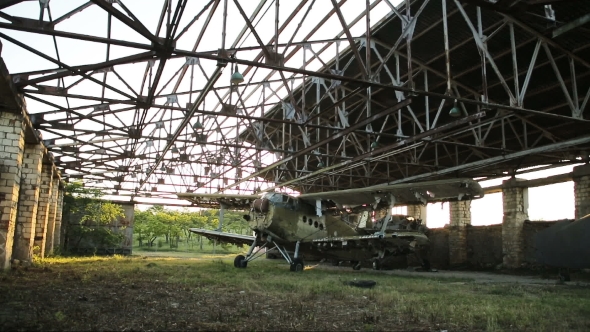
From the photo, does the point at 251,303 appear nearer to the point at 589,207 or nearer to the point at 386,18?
the point at 386,18

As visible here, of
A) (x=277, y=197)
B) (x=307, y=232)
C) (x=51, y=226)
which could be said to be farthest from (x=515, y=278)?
(x=51, y=226)

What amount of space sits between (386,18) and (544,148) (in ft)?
22.0

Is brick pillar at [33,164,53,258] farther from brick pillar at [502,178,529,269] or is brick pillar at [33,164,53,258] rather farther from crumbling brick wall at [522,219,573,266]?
crumbling brick wall at [522,219,573,266]

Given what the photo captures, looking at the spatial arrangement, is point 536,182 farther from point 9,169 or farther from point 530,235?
point 9,169

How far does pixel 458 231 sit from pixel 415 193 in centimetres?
1086

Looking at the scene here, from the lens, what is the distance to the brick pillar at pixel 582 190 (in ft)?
55.4

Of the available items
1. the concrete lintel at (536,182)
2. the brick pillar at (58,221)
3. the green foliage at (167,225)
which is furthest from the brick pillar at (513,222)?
the green foliage at (167,225)

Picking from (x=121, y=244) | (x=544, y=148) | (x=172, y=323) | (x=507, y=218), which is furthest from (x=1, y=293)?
(x=121, y=244)

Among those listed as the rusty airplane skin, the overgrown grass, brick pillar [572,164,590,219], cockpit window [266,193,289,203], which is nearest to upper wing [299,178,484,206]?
the rusty airplane skin

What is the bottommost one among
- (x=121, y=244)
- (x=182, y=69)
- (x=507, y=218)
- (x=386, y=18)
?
(x=121, y=244)

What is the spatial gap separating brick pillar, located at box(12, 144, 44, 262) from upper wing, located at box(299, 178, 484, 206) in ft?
29.4

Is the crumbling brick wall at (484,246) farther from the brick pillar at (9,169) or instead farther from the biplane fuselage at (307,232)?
the brick pillar at (9,169)

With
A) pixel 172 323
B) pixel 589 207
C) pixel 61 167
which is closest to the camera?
pixel 172 323

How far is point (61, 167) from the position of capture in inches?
905
